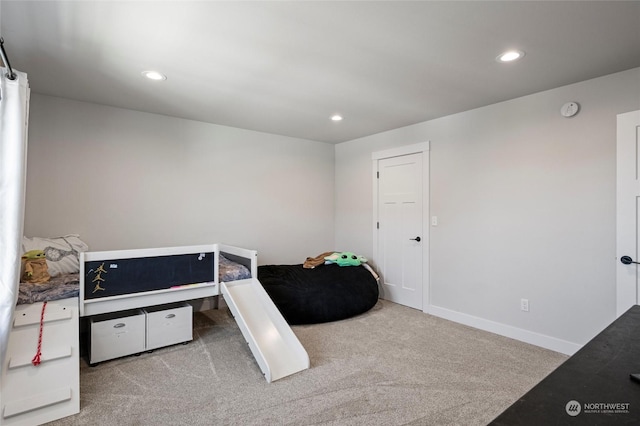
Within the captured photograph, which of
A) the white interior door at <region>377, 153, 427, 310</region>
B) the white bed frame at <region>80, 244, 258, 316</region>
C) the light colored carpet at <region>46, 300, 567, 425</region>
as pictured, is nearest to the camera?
the light colored carpet at <region>46, 300, 567, 425</region>

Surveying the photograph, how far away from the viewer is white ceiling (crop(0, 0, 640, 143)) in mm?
1776

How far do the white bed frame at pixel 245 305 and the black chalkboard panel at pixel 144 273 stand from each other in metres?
0.03

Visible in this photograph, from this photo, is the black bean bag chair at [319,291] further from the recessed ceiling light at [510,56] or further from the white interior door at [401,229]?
the recessed ceiling light at [510,56]

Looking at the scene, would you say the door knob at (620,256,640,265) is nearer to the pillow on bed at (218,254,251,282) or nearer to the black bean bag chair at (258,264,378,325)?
the black bean bag chair at (258,264,378,325)

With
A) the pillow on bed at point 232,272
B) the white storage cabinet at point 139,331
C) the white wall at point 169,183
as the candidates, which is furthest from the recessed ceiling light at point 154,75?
the white storage cabinet at point 139,331

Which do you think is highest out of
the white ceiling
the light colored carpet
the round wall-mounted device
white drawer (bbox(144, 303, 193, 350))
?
the white ceiling

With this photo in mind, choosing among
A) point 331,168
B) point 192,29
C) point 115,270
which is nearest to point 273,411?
point 115,270

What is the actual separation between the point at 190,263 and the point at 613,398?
2.75 m

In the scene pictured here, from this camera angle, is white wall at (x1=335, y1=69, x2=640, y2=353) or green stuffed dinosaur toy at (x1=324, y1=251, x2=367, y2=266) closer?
white wall at (x1=335, y1=69, x2=640, y2=353)

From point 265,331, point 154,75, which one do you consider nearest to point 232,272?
point 265,331

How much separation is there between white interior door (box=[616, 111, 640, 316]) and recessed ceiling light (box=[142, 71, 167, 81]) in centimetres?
365

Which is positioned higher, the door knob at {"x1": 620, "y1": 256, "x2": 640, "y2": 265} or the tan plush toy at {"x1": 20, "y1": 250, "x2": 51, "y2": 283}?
the door knob at {"x1": 620, "y1": 256, "x2": 640, "y2": 265}

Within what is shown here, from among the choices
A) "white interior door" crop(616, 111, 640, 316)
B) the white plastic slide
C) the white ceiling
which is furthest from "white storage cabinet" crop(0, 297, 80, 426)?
"white interior door" crop(616, 111, 640, 316)

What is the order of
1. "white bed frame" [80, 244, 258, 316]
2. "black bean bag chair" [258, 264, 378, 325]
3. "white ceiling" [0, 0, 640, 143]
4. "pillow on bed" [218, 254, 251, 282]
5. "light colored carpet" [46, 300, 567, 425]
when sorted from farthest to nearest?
"black bean bag chair" [258, 264, 378, 325] < "pillow on bed" [218, 254, 251, 282] < "white bed frame" [80, 244, 258, 316] < "light colored carpet" [46, 300, 567, 425] < "white ceiling" [0, 0, 640, 143]
